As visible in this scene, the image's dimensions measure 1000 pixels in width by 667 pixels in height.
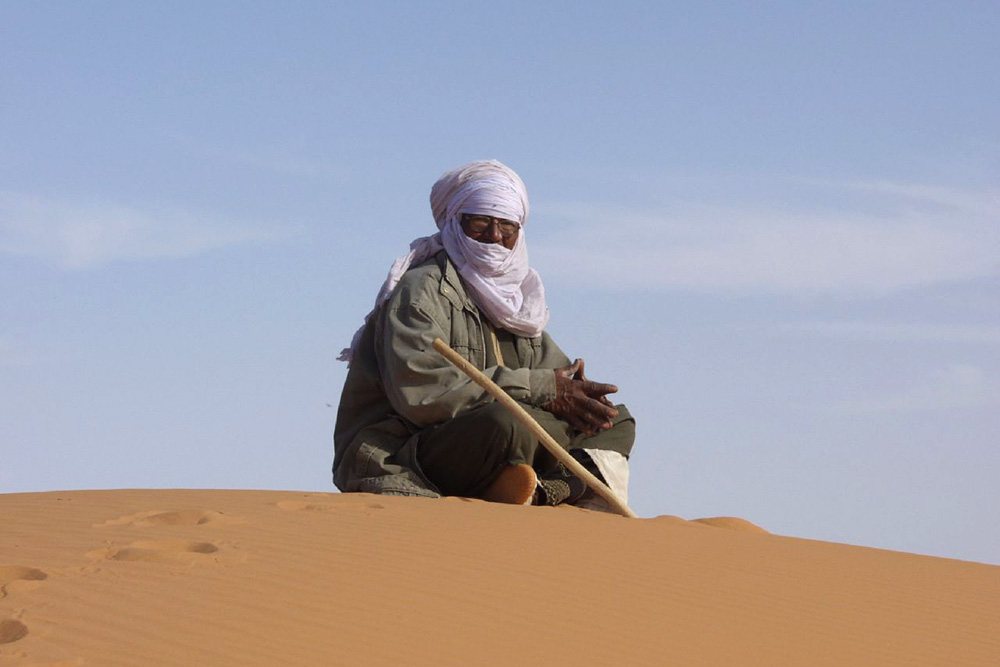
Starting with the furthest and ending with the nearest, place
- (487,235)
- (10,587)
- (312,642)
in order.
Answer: (487,235)
(10,587)
(312,642)

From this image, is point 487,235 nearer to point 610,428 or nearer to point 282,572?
point 610,428

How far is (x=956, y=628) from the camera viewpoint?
6.30 metres

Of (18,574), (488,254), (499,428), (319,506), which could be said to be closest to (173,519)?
(319,506)

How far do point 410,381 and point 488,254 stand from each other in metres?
0.95

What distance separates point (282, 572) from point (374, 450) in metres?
2.30

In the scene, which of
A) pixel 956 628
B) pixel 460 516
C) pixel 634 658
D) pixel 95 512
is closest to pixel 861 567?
pixel 956 628

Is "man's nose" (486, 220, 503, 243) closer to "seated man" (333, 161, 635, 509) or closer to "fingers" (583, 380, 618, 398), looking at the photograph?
"seated man" (333, 161, 635, 509)

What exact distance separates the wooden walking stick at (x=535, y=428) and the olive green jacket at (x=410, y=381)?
2.6 inches

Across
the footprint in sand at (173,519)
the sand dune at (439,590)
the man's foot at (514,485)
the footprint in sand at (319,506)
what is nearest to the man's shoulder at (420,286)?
the man's foot at (514,485)

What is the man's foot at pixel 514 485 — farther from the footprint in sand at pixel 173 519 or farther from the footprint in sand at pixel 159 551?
the footprint in sand at pixel 159 551

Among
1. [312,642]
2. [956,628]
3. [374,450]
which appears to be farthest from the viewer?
[374,450]

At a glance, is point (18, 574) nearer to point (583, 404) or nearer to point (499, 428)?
point (499, 428)

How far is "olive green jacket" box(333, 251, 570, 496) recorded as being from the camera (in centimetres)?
787

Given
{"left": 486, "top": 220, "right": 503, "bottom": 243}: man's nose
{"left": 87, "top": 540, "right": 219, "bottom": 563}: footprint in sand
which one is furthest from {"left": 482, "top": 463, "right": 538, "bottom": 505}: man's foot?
{"left": 87, "top": 540, "right": 219, "bottom": 563}: footprint in sand
